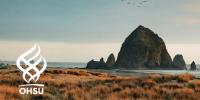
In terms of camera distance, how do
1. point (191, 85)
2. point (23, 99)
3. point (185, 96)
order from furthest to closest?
point (191, 85) → point (185, 96) → point (23, 99)

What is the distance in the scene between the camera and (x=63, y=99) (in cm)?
2580

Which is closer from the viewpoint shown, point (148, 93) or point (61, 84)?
point (148, 93)

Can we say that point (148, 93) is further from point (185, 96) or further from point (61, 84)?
point (61, 84)

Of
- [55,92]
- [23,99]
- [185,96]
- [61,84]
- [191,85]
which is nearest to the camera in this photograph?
[23,99]

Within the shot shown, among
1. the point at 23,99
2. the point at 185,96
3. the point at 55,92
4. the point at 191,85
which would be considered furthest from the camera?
the point at 191,85

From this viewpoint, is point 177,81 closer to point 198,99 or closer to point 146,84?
point 146,84

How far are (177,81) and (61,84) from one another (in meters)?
9.18

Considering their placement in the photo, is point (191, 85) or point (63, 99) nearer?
point (63, 99)

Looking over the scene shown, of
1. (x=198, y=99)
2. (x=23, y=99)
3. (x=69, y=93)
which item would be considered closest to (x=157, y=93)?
(x=198, y=99)

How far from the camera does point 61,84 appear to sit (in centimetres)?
3481

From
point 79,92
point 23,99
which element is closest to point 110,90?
point 79,92

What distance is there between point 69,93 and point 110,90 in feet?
11.5

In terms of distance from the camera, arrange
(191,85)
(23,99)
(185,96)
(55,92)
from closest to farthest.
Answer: (23,99), (185,96), (55,92), (191,85)

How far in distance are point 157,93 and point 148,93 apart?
791 mm
